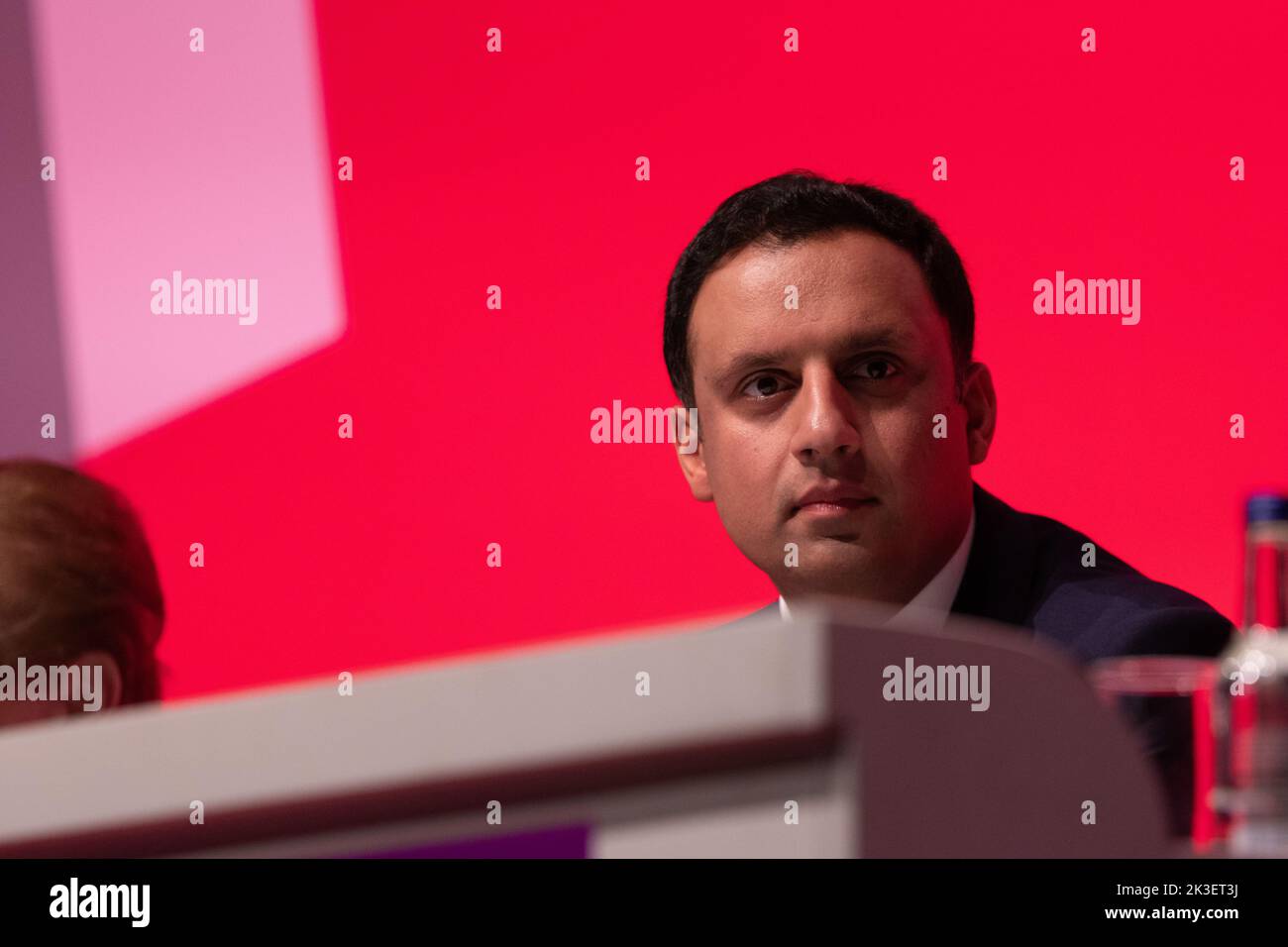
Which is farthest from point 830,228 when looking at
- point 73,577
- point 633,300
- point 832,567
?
point 73,577

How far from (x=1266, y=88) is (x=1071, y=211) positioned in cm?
36

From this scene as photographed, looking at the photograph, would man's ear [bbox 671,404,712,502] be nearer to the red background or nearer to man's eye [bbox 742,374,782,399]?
man's eye [bbox 742,374,782,399]

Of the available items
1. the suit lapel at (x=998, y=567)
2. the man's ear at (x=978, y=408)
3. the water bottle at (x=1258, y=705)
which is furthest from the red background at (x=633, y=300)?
the water bottle at (x=1258, y=705)

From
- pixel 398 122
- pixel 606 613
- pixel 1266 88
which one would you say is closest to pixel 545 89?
pixel 398 122

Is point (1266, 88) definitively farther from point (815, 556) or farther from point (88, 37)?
point (88, 37)

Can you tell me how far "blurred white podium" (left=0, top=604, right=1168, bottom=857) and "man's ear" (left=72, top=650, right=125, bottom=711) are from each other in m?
1.12

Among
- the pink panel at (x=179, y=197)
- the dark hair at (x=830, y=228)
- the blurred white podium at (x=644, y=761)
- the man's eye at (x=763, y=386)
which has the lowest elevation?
the blurred white podium at (x=644, y=761)

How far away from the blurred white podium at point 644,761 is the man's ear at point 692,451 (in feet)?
5.17

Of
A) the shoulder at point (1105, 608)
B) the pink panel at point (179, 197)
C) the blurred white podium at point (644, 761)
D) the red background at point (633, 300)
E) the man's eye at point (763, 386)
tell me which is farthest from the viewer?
the pink panel at point (179, 197)

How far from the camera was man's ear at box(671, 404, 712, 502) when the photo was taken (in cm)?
207

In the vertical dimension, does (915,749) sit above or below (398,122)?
below

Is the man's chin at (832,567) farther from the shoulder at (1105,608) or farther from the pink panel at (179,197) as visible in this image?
the pink panel at (179,197)

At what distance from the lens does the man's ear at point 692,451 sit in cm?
207

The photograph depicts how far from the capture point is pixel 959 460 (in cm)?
187
